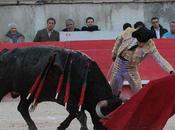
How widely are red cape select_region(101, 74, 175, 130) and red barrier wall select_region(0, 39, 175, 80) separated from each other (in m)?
4.98

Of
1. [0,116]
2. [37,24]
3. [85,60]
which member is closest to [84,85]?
[85,60]

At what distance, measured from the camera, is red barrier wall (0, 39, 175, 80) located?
12.0 metres

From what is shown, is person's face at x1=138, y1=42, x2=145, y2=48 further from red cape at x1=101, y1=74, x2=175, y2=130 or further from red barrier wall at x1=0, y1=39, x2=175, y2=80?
red barrier wall at x1=0, y1=39, x2=175, y2=80

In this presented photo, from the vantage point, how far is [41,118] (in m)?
9.73

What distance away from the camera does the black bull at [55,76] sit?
7539 mm

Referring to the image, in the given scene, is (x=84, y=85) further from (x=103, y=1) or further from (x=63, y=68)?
(x=103, y=1)

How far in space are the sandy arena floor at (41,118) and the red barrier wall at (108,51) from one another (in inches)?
47.2

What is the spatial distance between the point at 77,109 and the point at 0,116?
2.52m

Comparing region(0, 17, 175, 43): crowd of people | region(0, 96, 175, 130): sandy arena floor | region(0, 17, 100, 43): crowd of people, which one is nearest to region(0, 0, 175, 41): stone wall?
region(0, 17, 100, 43): crowd of people

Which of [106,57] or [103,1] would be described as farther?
[103,1]

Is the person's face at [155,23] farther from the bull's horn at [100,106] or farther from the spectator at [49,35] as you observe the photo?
the bull's horn at [100,106]

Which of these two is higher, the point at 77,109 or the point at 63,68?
the point at 63,68

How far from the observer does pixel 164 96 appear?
695 centimetres

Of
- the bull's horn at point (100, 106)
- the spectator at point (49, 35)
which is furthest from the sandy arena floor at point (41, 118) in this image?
the spectator at point (49, 35)
